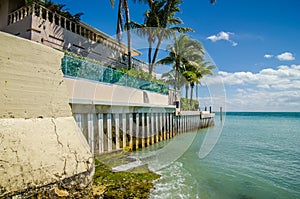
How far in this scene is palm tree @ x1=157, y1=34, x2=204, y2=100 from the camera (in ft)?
79.0

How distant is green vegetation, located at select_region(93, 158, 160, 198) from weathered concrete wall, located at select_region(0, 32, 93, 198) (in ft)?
1.43

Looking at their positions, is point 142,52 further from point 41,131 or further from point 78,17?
point 41,131

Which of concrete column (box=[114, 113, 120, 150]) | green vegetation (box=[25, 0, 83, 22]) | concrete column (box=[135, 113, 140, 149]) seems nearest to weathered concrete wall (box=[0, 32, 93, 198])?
concrete column (box=[114, 113, 120, 150])

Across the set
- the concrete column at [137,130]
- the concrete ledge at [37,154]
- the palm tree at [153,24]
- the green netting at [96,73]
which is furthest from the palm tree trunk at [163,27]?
the concrete ledge at [37,154]

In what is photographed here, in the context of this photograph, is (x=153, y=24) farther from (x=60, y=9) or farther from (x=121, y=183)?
(x=121, y=183)

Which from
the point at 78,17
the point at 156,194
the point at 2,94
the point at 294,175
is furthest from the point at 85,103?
the point at 78,17

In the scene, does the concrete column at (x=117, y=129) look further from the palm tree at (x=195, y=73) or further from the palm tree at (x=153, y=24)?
the palm tree at (x=195, y=73)

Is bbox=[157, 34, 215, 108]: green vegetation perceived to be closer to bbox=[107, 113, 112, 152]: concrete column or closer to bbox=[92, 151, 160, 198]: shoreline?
bbox=[107, 113, 112, 152]: concrete column

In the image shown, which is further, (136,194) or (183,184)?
(183,184)

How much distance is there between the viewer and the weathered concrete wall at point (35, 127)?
2855 millimetres

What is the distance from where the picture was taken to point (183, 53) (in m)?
24.9

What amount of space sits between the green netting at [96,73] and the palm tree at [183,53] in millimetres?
13246

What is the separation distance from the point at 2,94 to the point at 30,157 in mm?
1070

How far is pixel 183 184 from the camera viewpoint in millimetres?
5082
